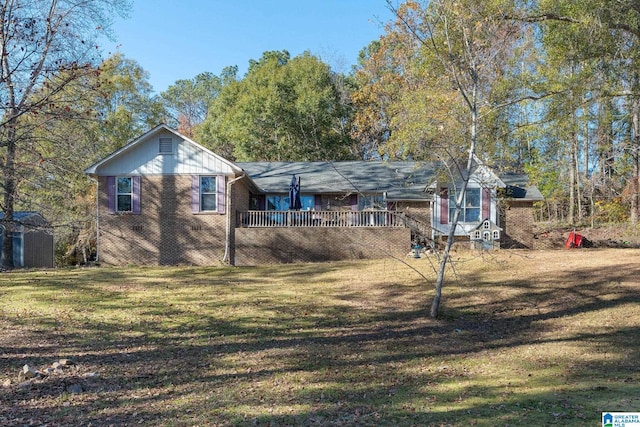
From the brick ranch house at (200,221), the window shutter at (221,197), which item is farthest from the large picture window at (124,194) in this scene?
the window shutter at (221,197)

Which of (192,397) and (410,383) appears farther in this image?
(410,383)

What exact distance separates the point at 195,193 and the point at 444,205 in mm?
10846

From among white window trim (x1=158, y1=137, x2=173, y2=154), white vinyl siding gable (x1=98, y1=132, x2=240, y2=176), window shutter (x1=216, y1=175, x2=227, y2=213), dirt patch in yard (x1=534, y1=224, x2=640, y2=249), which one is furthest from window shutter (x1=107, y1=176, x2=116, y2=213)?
dirt patch in yard (x1=534, y1=224, x2=640, y2=249)

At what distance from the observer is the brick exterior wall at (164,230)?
22125 mm

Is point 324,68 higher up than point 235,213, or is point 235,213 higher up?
point 324,68

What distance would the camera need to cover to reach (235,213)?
22.3 meters

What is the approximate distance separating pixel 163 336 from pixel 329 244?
12.3 meters

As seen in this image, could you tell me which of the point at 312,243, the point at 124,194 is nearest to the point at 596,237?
the point at 312,243

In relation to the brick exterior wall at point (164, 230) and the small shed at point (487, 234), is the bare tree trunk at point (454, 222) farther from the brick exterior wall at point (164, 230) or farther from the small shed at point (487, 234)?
the brick exterior wall at point (164, 230)

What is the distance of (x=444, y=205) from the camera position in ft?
79.5

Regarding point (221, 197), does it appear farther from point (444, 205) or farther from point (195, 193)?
point (444, 205)

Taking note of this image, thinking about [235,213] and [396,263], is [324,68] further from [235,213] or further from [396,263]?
[396,263]

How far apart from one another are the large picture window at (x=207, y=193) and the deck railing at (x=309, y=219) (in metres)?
1.23

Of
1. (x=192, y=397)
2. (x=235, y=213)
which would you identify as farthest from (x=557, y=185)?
(x=192, y=397)
